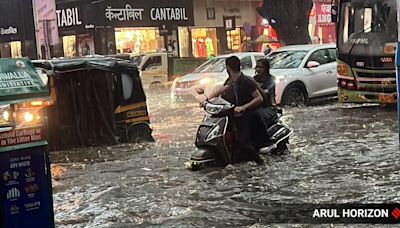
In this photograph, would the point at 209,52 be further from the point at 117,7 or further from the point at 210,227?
the point at 210,227

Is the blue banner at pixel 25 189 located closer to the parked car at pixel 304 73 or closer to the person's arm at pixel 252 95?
the person's arm at pixel 252 95

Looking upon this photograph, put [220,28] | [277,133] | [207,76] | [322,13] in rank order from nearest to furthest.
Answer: [277,133]
[207,76]
[220,28]
[322,13]

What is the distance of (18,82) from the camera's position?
15.8ft

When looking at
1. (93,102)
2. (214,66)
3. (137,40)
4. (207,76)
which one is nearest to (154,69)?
(137,40)

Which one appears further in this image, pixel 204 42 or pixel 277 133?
pixel 204 42

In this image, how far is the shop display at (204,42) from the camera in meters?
38.6

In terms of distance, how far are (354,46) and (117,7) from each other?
67.2 feet

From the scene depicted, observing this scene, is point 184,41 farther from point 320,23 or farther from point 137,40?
point 320,23

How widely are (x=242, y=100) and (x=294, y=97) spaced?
8.42 meters

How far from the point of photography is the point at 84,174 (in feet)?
31.6

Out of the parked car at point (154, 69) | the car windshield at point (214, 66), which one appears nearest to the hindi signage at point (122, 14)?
the parked car at point (154, 69)

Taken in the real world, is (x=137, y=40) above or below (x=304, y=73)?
above

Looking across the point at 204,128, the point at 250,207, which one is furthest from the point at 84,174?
Answer: the point at 250,207

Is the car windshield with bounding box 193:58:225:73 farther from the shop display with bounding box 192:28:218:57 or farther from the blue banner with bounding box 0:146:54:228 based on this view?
the shop display with bounding box 192:28:218:57
